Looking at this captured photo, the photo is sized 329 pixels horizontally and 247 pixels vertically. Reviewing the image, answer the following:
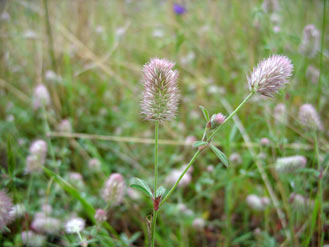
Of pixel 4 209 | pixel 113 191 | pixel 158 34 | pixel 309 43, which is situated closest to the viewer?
pixel 4 209

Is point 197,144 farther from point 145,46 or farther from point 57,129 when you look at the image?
point 145,46

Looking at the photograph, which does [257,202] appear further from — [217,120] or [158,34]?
[158,34]

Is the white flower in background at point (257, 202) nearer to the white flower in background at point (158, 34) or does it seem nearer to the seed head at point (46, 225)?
the seed head at point (46, 225)

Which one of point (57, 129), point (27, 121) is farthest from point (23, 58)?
point (57, 129)

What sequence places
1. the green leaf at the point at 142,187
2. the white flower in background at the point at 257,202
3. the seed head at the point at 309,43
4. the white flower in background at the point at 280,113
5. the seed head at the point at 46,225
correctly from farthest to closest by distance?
the seed head at the point at 309,43 → the white flower in background at the point at 280,113 → the white flower in background at the point at 257,202 → the seed head at the point at 46,225 → the green leaf at the point at 142,187

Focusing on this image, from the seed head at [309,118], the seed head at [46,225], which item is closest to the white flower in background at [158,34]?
the seed head at [309,118]

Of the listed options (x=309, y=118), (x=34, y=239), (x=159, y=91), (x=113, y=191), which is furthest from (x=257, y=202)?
(x=34, y=239)

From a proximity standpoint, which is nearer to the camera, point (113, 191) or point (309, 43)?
point (113, 191)
